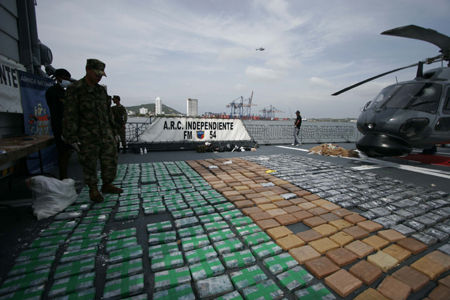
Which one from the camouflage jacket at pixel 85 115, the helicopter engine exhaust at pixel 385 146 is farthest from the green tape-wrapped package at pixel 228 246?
the helicopter engine exhaust at pixel 385 146

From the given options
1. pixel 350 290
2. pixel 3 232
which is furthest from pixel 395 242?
pixel 3 232

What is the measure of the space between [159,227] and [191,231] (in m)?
0.42

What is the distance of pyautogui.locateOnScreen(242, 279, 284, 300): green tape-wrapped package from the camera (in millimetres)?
1600

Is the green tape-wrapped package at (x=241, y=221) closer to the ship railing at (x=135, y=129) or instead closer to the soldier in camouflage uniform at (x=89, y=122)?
the soldier in camouflage uniform at (x=89, y=122)

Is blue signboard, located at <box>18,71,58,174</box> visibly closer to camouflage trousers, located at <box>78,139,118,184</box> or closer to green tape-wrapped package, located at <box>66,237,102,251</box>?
camouflage trousers, located at <box>78,139,118,184</box>

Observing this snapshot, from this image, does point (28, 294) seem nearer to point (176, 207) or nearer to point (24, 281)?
point (24, 281)

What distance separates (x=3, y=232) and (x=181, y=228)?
2.11 meters

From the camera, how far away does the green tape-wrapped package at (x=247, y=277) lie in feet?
5.62

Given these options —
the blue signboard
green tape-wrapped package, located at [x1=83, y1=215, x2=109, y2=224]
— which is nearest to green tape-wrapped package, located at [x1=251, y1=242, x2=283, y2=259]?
green tape-wrapped package, located at [x1=83, y1=215, x2=109, y2=224]

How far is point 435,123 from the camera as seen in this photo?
213 inches

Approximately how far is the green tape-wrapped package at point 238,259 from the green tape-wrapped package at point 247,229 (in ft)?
1.13

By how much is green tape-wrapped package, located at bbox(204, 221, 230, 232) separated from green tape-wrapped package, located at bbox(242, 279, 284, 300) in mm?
913

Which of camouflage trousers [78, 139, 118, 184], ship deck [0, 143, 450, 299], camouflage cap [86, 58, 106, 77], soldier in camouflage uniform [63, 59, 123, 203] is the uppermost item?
camouflage cap [86, 58, 106, 77]

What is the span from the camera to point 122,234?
2.43 m
